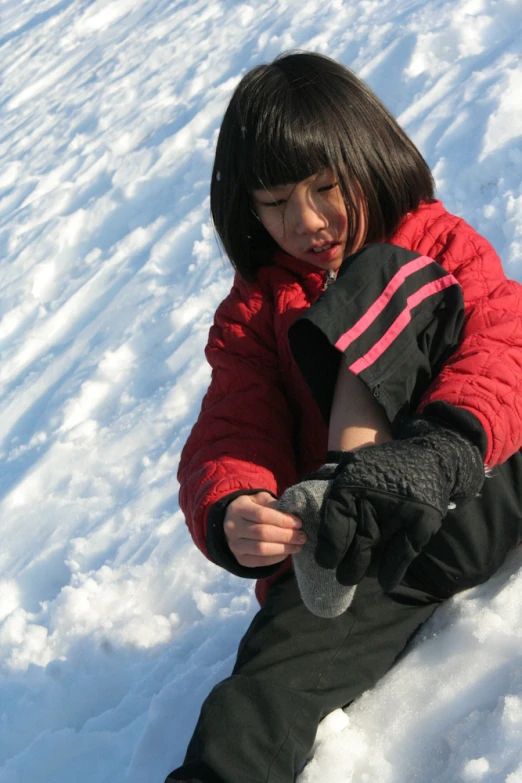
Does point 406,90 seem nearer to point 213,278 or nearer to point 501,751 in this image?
point 213,278

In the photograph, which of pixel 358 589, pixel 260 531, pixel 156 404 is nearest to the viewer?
pixel 260 531

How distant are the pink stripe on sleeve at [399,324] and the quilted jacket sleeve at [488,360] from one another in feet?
0.26

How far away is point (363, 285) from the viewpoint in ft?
4.85

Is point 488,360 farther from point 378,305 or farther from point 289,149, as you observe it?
point 289,149

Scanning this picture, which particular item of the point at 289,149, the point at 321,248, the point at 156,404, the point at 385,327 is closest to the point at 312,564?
the point at 385,327

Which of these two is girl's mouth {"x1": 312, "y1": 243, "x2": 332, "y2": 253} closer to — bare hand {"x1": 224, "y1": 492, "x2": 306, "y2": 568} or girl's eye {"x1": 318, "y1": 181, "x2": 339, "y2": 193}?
girl's eye {"x1": 318, "y1": 181, "x2": 339, "y2": 193}

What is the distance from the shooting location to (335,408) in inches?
60.3

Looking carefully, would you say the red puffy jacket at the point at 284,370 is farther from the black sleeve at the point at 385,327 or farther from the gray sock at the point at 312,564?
the gray sock at the point at 312,564

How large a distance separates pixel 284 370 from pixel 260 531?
0.52m

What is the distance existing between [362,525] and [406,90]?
2.66 m

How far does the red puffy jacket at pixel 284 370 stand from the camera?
1452 mm

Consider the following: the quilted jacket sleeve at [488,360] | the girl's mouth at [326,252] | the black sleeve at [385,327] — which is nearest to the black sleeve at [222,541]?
the black sleeve at [385,327]

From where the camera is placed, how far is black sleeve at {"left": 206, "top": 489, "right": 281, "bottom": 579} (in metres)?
→ 1.56

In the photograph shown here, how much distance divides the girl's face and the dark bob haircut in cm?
2
